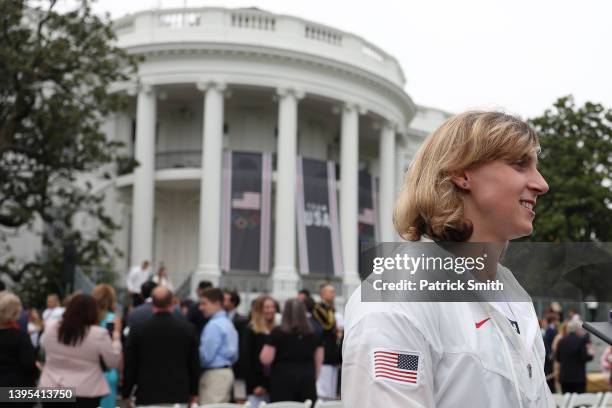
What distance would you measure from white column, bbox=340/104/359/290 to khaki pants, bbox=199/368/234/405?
920 inches

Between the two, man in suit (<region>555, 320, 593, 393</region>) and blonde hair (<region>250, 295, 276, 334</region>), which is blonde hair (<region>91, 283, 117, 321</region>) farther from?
man in suit (<region>555, 320, 593, 393</region>)

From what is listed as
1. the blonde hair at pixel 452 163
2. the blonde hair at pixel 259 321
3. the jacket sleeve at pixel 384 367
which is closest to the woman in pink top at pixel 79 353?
the blonde hair at pixel 259 321

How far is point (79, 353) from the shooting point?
23.7ft

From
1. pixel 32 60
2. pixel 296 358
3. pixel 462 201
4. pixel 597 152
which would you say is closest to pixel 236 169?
pixel 32 60

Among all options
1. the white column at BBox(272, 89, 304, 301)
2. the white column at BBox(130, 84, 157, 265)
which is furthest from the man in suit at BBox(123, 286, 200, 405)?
the white column at BBox(130, 84, 157, 265)

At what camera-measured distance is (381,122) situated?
36.2m

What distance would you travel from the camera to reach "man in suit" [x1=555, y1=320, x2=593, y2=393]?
1252 cm

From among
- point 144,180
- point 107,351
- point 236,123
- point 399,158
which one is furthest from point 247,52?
point 107,351

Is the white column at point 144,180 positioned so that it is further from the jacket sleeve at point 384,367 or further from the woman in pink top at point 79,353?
the jacket sleeve at point 384,367

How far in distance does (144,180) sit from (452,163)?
3039 cm

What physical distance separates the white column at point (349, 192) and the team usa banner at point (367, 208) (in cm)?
33

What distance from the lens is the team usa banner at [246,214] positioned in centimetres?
2933

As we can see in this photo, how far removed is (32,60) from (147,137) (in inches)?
461

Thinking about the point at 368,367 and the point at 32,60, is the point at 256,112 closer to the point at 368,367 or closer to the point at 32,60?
the point at 32,60
